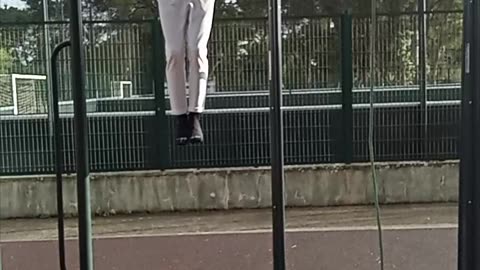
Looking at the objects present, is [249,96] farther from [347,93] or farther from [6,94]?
[6,94]

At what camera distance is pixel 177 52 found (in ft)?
8.39

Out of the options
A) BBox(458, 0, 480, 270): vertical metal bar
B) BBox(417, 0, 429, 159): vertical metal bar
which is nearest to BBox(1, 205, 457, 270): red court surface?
BBox(417, 0, 429, 159): vertical metal bar

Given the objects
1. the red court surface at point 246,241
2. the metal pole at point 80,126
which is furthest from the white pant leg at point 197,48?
the red court surface at point 246,241

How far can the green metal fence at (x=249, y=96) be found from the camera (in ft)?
18.9

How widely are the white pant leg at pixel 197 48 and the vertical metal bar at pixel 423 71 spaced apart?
3620 millimetres

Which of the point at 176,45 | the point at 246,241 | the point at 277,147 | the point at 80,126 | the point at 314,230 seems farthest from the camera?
the point at 314,230

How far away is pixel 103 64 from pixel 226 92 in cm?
109

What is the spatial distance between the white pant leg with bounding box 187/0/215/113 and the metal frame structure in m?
0.33

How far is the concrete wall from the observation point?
5.82m

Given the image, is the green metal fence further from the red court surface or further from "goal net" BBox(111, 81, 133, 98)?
the red court surface

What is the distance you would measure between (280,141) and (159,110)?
3.24m

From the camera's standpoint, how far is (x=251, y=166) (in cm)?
593

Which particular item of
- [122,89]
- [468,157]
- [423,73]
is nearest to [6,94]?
[122,89]

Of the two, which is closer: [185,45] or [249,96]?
[185,45]
